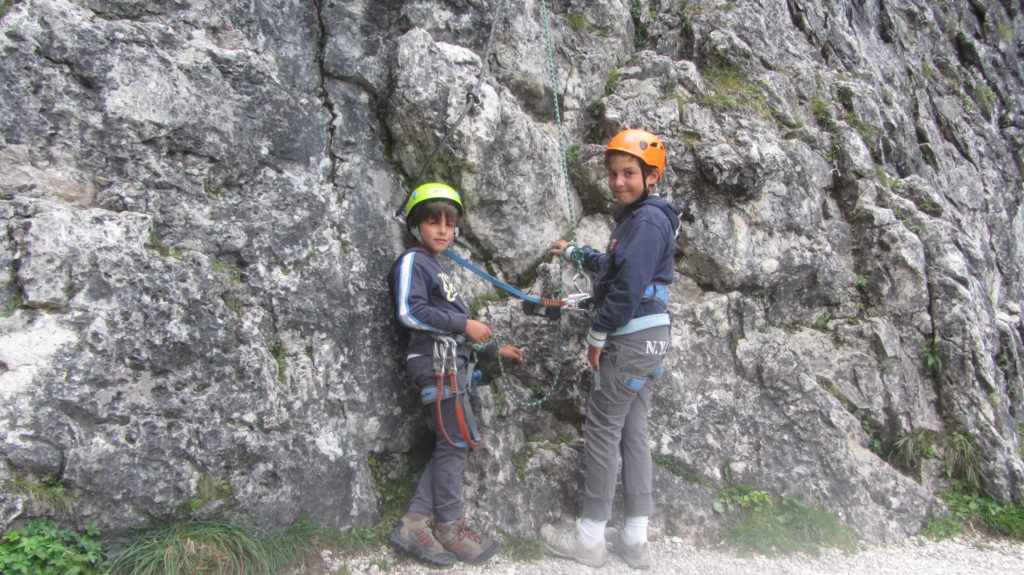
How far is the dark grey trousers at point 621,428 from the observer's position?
4.40m

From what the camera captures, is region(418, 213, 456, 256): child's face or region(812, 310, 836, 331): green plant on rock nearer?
region(418, 213, 456, 256): child's face

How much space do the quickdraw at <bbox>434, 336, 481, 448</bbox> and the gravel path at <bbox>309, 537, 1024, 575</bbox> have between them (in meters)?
0.95

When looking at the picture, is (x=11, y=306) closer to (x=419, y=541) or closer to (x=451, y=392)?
(x=451, y=392)

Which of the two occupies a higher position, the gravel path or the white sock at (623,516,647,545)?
the white sock at (623,516,647,545)

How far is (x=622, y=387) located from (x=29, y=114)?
4.34m

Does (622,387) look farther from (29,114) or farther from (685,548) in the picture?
(29,114)

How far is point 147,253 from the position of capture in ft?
12.1

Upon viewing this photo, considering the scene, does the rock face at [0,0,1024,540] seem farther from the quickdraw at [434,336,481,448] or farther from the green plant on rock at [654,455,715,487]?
the quickdraw at [434,336,481,448]

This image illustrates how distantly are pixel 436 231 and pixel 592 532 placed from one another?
264cm

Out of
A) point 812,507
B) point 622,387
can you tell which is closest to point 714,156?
point 622,387

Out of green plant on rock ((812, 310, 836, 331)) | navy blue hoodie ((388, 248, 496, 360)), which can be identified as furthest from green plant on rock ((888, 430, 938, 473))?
navy blue hoodie ((388, 248, 496, 360))

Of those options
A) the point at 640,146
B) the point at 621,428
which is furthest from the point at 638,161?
the point at 621,428

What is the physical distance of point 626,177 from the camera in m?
4.57

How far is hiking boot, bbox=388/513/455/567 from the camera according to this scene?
4148 mm
